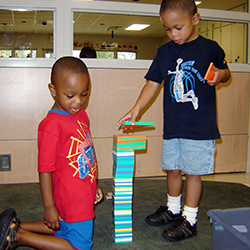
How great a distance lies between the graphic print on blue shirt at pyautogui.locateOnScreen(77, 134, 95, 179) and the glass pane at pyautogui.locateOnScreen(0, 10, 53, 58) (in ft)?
4.29

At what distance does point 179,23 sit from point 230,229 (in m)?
0.85

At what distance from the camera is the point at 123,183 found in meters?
1.23

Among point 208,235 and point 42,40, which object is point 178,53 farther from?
point 42,40

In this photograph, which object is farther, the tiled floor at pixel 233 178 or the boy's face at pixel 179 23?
the tiled floor at pixel 233 178

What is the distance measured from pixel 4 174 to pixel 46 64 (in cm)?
92

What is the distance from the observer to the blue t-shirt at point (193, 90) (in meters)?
1.32

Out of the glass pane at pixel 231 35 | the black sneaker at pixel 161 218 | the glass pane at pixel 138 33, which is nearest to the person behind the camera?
the black sneaker at pixel 161 218

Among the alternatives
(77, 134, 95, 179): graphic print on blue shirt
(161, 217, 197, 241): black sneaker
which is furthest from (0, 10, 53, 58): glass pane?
(161, 217, 197, 241): black sneaker

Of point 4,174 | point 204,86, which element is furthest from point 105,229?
point 4,174

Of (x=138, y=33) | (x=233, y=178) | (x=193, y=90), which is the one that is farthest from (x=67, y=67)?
(x=138, y=33)

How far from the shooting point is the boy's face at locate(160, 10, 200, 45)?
3.97 feet

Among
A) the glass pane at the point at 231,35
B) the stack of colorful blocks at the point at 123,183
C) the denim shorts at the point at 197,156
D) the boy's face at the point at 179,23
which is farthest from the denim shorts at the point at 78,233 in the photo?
the glass pane at the point at 231,35

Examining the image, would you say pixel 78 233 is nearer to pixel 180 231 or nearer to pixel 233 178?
pixel 180 231

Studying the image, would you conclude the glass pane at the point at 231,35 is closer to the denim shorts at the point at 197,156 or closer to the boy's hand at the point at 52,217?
the denim shorts at the point at 197,156
